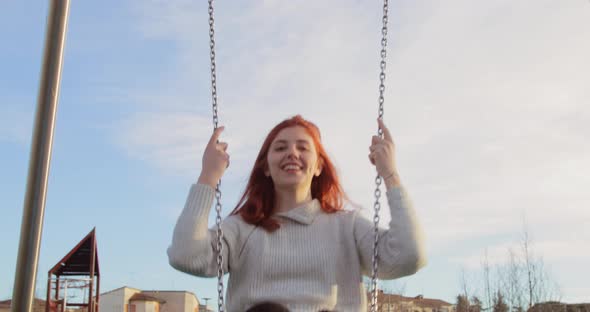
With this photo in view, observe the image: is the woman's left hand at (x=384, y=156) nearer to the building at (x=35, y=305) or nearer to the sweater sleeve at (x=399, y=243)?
the sweater sleeve at (x=399, y=243)

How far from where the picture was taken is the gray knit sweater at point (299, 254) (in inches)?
100

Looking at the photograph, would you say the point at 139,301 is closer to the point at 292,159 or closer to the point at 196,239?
Answer: the point at 292,159

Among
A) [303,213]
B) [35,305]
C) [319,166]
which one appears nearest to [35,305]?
[35,305]

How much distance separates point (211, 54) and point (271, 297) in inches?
45.0

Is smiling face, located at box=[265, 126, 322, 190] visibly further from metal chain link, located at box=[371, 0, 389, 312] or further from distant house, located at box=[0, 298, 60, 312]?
distant house, located at box=[0, 298, 60, 312]

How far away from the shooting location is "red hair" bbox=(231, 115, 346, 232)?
293 cm

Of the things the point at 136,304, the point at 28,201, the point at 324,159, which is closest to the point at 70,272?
the point at 28,201

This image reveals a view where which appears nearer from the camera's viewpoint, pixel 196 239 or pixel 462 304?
pixel 196 239

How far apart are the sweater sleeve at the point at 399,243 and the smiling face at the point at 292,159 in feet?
1.32

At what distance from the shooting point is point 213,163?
9.00 ft

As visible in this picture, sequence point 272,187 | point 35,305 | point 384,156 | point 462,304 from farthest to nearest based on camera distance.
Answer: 1. point 35,305
2. point 462,304
3. point 272,187
4. point 384,156

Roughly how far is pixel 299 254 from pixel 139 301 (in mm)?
35698

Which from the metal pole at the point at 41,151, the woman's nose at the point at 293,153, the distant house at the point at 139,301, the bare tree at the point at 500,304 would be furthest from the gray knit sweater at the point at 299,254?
the distant house at the point at 139,301

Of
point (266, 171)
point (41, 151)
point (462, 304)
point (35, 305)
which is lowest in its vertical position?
point (35, 305)
